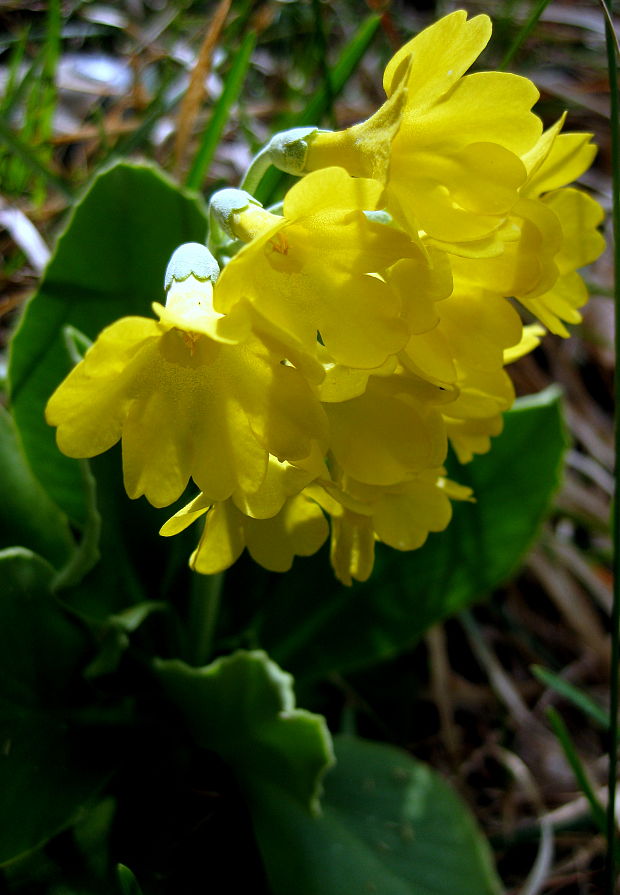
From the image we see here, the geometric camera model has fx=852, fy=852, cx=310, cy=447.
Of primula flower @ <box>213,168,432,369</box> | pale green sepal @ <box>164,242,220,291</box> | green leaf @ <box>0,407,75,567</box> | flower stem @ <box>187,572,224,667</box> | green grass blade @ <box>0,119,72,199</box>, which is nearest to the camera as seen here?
primula flower @ <box>213,168,432,369</box>

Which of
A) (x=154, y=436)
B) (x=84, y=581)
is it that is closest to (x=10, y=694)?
(x=84, y=581)

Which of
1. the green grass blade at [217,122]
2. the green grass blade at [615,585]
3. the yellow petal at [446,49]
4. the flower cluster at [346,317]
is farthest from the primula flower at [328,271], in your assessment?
the green grass blade at [217,122]

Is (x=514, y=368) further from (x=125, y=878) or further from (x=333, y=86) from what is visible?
(x=125, y=878)

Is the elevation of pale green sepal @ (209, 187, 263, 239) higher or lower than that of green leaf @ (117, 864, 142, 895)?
higher

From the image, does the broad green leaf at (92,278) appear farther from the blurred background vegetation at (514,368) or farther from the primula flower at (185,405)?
the primula flower at (185,405)

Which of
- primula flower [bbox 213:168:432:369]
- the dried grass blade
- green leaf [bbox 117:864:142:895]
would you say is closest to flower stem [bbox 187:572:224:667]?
green leaf [bbox 117:864:142:895]

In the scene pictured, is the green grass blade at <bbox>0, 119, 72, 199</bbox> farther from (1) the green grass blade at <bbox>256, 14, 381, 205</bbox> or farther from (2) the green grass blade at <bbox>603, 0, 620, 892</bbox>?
(2) the green grass blade at <bbox>603, 0, 620, 892</bbox>

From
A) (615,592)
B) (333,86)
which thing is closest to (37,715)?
(615,592)
